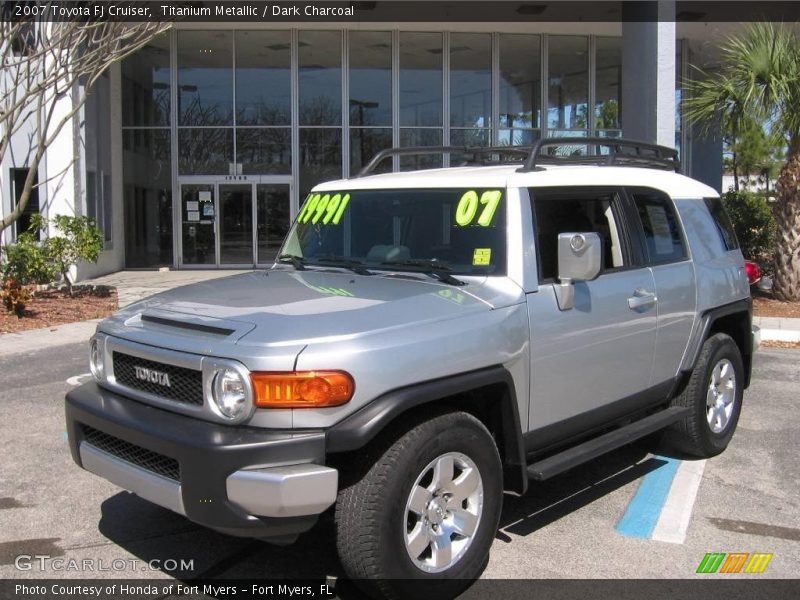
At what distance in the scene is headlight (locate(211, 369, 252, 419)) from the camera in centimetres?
318

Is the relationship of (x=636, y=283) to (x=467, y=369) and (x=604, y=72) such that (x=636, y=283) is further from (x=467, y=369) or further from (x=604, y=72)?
(x=604, y=72)

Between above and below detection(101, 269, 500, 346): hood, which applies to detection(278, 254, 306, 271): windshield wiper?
above

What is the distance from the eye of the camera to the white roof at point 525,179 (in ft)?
14.1

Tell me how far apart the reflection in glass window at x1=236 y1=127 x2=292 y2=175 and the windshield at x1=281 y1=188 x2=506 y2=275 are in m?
17.2

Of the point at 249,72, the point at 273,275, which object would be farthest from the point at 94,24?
the point at 273,275

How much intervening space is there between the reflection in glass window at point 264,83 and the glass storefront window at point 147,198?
2.35m

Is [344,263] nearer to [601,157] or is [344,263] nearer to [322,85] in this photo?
[601,157]

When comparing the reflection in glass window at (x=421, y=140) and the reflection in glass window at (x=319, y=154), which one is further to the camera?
the reflection in glass window at (x=421, y=140)

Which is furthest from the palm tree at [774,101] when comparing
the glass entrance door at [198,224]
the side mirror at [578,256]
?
the glass entrance door at [198,224]

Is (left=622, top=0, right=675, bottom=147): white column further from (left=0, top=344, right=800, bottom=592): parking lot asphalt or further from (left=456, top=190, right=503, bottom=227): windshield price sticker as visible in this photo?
(left=456, top=190, right=503, bottom=227): windshield price sticker

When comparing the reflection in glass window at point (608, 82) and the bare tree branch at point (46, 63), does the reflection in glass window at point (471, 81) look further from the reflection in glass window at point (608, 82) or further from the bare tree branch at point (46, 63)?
the bare tree branch at point (46, 63)

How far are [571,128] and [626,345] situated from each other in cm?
1998

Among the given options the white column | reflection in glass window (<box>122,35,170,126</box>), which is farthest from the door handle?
reflection in glass window (<box>122,35,170,126</box>)

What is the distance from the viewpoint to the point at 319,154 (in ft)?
72.0
